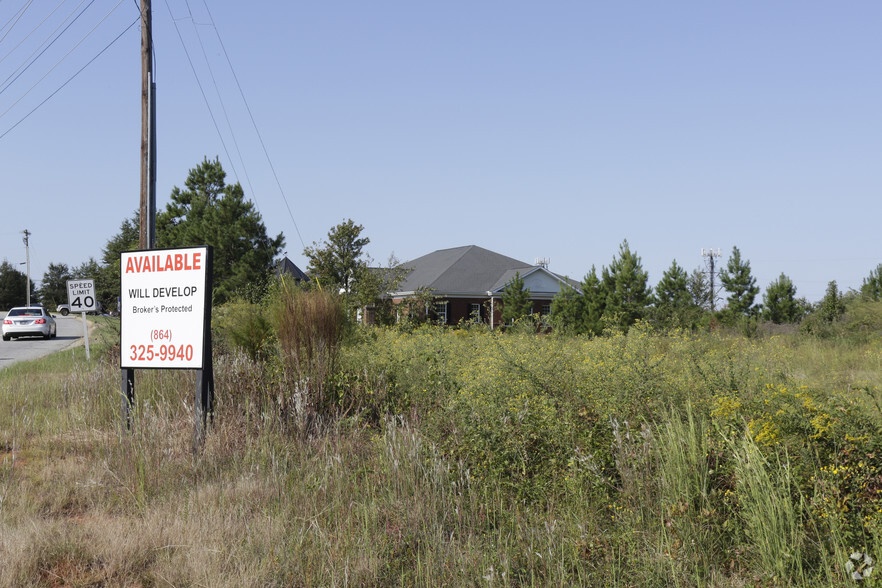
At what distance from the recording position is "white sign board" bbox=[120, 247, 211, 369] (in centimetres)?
735

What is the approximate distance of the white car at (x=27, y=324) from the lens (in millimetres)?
31688

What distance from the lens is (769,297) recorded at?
140 ft

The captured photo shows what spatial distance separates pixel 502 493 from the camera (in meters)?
5.01

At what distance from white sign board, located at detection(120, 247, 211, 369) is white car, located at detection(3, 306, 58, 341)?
94.1 ft

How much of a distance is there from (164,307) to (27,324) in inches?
1161

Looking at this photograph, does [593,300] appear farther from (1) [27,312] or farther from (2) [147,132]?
(1) [27,312]

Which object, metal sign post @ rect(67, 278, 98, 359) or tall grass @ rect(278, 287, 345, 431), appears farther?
metal sign post @ rect(67, 278, 98, 359)

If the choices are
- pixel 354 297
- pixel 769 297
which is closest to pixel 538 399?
pixel 354 297

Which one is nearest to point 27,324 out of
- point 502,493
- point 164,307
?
point 164,307

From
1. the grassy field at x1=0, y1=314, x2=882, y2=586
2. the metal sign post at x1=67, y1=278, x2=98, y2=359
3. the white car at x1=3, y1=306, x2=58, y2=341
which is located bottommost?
the grassy field at x1=0, y1=314, x2=882, y2=586

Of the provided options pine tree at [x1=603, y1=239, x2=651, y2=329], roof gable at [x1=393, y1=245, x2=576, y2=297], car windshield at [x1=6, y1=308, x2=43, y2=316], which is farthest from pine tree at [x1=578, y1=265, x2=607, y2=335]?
car windshield at [x1=6, y1=308, x2=43, y2=316]

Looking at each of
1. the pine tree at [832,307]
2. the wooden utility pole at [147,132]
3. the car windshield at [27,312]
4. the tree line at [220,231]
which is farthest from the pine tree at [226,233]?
the pine tree at [832,307]

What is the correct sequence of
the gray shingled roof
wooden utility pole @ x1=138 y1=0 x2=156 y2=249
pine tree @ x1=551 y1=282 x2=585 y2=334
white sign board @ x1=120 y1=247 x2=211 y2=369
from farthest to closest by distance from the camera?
the gray shingled roof → pine tree @ x1=551 y1=282 x2=585 y2=334 → wooden utility pole @ x1=138 y1=0 x2=156 y2=249 → white sign board @ x1=120 y1=247 x2=211 y2=369

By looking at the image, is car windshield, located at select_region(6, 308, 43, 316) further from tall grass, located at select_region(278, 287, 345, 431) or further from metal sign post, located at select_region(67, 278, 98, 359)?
tall grass, located at select_region(278, 287, 345, 431)
